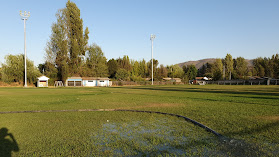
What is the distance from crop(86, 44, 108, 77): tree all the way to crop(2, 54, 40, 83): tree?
25.0 meters

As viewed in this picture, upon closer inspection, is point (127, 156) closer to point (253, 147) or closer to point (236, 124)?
point (253, 147)

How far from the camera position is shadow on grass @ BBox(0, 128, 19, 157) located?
4.54 metres

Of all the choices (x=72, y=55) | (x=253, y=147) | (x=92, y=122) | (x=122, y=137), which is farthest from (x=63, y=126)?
(x=72, y=55)

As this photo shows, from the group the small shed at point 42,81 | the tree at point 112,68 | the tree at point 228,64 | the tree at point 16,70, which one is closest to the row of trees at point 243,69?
the tree at point 228,64

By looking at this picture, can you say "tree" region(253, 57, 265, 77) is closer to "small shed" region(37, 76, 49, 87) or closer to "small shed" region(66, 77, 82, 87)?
"small shed" region(66, 77, 82, 87)

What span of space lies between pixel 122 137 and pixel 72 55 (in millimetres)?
64170

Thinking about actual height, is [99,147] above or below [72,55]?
below

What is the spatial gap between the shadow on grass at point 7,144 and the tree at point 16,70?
6157 centimetres

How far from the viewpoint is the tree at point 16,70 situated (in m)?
58.2

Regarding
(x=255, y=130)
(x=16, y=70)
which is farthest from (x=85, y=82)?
(x=255, y=130)

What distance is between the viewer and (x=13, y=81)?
59.5 meters

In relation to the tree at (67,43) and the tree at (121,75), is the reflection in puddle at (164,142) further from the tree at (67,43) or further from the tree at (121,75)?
the tree at (121,75)

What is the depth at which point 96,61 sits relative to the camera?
8369cm

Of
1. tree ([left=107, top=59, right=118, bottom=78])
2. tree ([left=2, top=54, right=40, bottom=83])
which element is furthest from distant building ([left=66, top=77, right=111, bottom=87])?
tree ([left=107, top=59, right=118, bottom=78])
